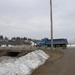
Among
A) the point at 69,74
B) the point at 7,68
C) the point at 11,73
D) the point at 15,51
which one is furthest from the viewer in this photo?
the point at 15,51

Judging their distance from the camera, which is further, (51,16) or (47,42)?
(47,42)

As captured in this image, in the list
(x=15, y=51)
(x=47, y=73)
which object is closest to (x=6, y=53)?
(x=15, y=51)

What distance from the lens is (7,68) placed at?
1570 centimetres

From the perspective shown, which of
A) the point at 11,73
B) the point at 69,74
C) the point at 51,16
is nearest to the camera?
the point at 11,73

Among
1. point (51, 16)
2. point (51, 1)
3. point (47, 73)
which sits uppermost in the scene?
point (51, 1)

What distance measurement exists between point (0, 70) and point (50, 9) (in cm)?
3259

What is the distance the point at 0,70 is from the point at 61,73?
15.9 feet

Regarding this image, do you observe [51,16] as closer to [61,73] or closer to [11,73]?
[61,73]

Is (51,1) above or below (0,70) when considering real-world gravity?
above

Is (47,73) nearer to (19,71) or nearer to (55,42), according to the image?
(19,71)

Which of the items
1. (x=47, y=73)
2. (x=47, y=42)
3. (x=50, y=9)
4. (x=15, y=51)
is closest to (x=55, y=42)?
(x=47, y=42)

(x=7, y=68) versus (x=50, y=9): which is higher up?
(x=50, y=9)

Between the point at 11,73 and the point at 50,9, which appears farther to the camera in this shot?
the point at 50,9

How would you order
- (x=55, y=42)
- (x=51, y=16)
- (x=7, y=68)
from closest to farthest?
(x=7, y=68)
(x=51, y=16)
(x=55, y=42)
